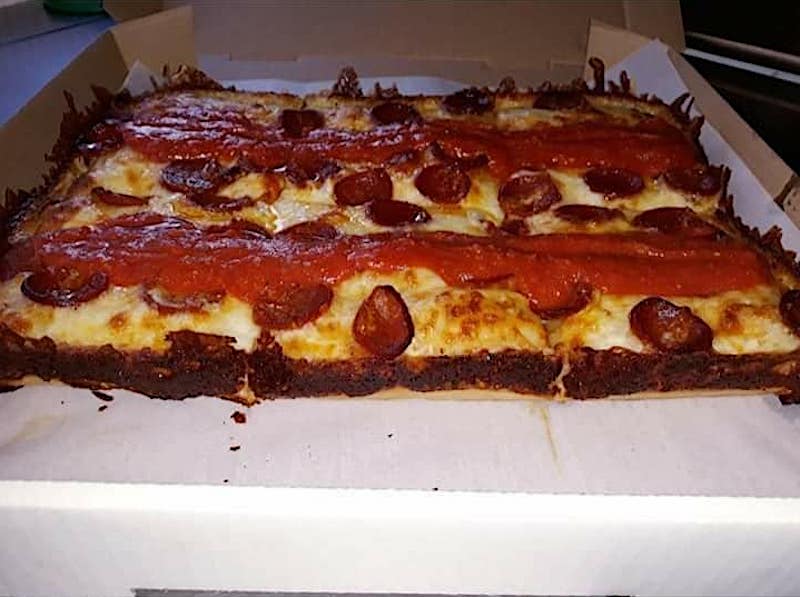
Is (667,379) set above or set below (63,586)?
above

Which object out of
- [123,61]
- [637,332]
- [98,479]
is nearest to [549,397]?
[637,332]

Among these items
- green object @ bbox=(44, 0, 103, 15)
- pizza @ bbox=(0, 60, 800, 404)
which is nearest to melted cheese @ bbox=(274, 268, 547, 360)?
pizza @ bbox=(0, 60, 800, 404)

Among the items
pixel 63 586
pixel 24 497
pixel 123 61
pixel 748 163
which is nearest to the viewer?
pixel 24 497

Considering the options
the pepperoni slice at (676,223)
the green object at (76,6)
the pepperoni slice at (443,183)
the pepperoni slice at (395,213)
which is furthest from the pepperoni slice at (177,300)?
the green object at (76,6)

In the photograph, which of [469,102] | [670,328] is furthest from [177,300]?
[469,102]

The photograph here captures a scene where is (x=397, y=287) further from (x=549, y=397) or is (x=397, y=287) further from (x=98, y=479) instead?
(x=98, y=479)

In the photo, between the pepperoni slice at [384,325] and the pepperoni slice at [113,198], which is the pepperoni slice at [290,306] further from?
the pepperoni slice at [113,198]
